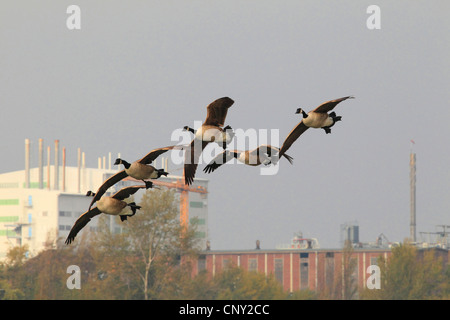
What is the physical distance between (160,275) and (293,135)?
347 feet

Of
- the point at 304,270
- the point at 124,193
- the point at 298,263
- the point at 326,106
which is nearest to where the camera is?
the point at 326,106

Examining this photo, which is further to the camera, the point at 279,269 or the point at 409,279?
the point at 279,269

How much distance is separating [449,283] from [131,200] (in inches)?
4190

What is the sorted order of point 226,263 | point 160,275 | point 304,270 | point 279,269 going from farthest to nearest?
1. point 226,263
2. point 279,269
3. point 304,270
4. point 160,275

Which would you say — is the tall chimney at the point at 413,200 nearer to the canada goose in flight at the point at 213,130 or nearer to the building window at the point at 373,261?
the building window at the point at 373,261

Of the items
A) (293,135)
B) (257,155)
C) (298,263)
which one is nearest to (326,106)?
(293,135)

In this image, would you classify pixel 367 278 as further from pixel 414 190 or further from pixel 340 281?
pixel 414 190

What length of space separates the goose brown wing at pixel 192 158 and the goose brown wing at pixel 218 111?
2.04 feet

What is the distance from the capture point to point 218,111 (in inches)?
968

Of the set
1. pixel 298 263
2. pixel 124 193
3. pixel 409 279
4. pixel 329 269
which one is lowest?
pixel 409 279

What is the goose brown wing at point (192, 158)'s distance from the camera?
978 inches

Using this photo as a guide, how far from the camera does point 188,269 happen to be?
134m

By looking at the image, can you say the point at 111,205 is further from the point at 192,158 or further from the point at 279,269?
the point at 279,269
